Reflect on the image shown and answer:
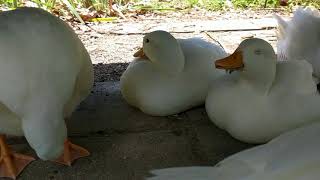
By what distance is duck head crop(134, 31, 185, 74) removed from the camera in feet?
6.89

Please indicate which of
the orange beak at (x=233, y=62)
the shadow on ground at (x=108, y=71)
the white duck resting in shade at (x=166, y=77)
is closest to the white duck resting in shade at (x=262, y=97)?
the orange beak at (x=233, y=62)

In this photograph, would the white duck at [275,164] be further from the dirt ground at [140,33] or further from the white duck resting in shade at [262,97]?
the dirt ground at [140,33]

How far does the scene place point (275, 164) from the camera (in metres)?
1.18

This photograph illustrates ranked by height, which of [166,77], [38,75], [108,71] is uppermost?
[38,75]

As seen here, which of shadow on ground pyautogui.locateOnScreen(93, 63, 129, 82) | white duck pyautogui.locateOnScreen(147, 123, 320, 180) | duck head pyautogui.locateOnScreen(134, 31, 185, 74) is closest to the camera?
white duck pyautogui.locateOnScreen(147, 123, 320, 180)

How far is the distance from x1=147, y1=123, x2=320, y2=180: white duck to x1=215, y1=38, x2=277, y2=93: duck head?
22.3 inches

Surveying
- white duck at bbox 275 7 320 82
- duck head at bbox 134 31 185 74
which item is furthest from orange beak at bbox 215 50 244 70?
white duck at bbox 275 7 320 82

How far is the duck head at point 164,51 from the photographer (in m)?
2.10

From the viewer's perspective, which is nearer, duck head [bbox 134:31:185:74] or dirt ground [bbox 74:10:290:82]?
duck head [bbox 134:31:185:74]

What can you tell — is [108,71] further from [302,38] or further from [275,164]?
[275,164]

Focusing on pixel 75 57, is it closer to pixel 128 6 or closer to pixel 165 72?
pixel 165 72

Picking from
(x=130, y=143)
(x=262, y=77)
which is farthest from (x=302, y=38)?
(x=130, y=143)

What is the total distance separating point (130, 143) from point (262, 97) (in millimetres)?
552

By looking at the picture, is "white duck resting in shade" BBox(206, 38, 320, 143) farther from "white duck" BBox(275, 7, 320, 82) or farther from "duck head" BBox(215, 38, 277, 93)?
"white duck" BBox(275, 7, 320, 82)
